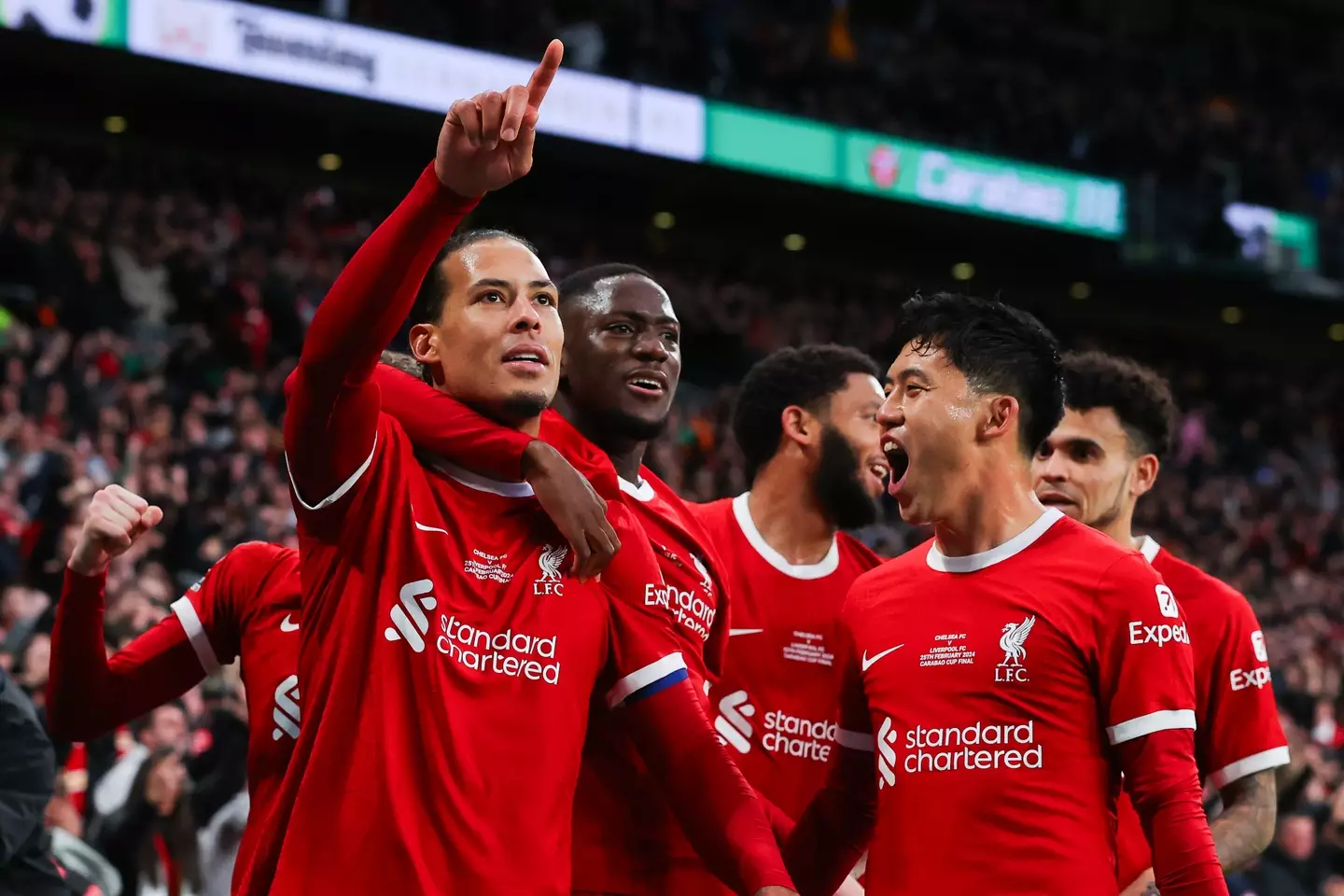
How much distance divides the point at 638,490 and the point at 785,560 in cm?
86

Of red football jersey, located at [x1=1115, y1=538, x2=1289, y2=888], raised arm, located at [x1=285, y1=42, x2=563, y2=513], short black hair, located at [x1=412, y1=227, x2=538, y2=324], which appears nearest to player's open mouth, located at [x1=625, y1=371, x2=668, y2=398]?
short black hair, located at [x1=412, y1=227, x2=538, y2=324]

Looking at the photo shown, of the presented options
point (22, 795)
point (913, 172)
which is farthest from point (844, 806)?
point (913, 172)

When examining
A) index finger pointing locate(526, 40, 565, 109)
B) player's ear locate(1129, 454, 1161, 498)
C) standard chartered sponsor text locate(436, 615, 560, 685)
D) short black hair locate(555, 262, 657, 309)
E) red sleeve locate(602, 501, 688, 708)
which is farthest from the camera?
player's ear locate(1129, 454, 1161, 498)

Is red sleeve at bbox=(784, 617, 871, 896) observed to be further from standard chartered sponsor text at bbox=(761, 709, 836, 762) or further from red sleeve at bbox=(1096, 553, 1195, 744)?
standard chartered sponsor text at bbox=(761, 709, 836, 762)

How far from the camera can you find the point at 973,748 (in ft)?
9.82

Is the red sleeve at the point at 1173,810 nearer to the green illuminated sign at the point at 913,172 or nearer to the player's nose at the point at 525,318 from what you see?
the player's nose at the point at 525,318

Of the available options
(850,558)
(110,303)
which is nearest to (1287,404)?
(110,303)

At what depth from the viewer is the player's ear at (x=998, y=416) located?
3.20m

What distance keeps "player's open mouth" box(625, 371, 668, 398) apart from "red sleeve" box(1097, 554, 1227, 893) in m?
1.25

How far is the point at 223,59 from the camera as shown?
1455 centimetres

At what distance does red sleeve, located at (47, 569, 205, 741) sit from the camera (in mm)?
3424

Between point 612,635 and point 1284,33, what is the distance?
27.2 metres

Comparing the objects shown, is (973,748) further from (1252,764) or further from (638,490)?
(1252,764)

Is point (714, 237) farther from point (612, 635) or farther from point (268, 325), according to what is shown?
point (612, 635)
